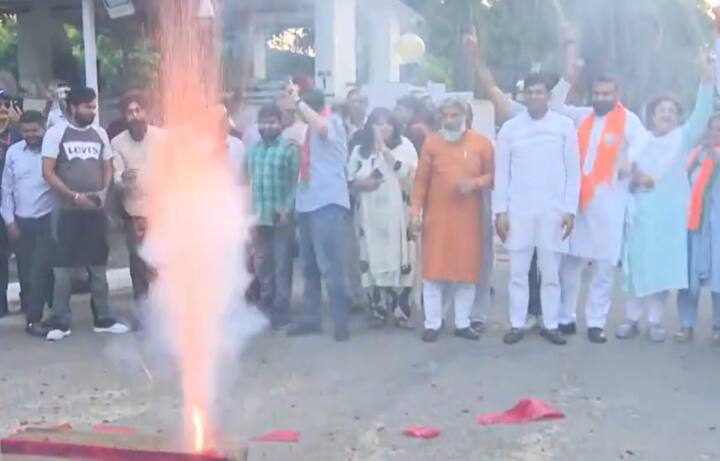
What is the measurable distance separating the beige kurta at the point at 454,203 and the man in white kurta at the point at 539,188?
22 cm

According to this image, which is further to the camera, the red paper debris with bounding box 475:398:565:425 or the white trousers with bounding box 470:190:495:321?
the white trousers with bounding box 470:190:495:321

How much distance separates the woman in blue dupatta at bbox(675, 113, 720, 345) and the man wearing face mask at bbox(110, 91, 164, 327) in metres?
3.97

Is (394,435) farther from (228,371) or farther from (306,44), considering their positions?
(306,44)

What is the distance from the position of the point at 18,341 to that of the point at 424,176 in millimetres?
3354

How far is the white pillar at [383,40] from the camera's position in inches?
233

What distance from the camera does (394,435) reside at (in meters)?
6.02

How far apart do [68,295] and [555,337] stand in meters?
3.75

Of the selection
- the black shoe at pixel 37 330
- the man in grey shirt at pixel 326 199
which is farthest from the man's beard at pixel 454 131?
the black shoe at pixel 37 330

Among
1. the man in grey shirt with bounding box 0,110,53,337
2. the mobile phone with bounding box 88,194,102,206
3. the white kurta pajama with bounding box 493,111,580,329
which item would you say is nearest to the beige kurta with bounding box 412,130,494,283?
the white kurta pajama with bounding box 493,111,580,329

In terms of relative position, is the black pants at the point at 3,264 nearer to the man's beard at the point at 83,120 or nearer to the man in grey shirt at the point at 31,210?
the man in grey shirt at the point at 31,210

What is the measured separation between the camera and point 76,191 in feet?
28.6

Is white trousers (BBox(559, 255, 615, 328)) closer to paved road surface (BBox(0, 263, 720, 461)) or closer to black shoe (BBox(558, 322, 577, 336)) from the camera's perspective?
black shoe (BBox(558, 322, 577, 336))

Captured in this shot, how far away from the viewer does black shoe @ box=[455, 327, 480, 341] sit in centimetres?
A: 845

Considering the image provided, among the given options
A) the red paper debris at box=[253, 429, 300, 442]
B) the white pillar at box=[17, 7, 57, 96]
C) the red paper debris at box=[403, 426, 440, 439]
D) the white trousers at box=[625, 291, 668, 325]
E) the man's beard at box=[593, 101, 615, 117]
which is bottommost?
the red paper debris at box=[403, 426, 440, 439]
